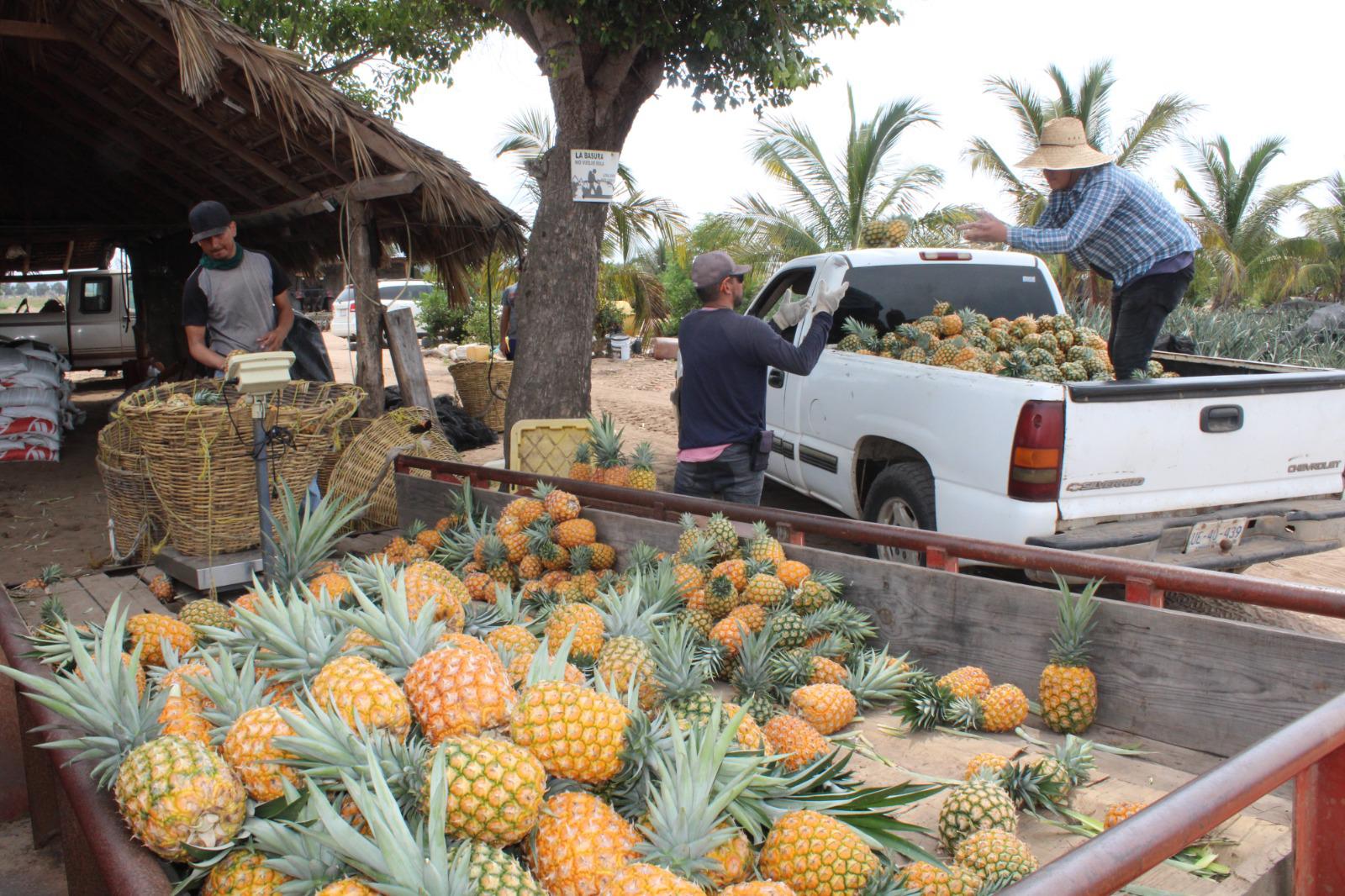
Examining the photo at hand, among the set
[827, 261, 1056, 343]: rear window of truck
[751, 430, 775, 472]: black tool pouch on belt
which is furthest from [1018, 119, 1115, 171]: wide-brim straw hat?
[751, 430, 775, 472]: black tool pouch on belt

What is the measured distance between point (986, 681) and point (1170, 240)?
414cm

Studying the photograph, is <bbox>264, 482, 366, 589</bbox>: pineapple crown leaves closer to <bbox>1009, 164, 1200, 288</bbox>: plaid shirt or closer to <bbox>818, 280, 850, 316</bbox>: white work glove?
<bbox>818, 280, 850, 316</bbox>: white work glove

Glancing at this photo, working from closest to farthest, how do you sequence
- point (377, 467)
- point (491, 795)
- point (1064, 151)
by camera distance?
point (491, 795)
point (1064, 151)
point (377, 467)

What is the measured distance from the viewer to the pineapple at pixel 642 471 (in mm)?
5027

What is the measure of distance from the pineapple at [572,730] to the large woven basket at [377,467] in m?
5.03

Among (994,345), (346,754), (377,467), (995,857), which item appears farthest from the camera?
(377,467)

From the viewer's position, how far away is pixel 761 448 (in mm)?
5395

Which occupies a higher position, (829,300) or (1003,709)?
(829,300)

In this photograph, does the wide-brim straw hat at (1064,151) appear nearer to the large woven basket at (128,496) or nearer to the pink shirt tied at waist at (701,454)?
the pink shirt tied at waist at (701,454)

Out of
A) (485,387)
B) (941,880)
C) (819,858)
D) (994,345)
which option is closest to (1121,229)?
(994,345)

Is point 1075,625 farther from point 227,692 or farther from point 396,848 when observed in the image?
point 227,692

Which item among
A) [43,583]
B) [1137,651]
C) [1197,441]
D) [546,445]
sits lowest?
[43,583]

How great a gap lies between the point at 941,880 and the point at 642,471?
3.47m

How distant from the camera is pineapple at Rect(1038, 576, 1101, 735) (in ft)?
8.77
